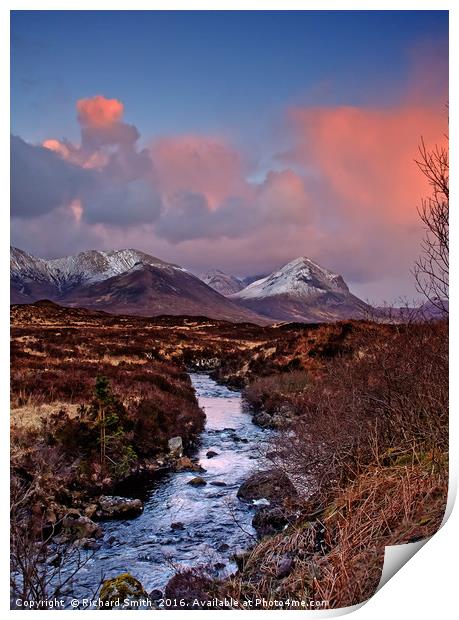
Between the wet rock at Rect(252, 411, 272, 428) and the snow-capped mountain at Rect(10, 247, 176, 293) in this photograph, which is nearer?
the snow-capped mountain at Rect(10, 247, 176, 293)

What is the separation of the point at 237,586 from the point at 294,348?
24.0 feet

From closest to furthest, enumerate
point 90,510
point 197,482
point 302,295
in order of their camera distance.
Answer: point 90,510, point 302,295, point 197,482

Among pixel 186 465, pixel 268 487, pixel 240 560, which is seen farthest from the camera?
pixel 186 465

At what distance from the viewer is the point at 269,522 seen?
14.8 feet

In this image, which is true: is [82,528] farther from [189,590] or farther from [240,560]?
[240,560]

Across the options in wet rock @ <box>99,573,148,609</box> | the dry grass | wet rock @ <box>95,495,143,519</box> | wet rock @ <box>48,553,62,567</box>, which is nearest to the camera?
the dry grass

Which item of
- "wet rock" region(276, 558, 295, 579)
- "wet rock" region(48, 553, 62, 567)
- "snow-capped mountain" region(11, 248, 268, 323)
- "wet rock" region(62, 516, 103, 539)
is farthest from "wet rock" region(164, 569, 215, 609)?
"snow-capped mountain" region(11, 248, 268, 323)

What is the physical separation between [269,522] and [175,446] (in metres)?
1.94

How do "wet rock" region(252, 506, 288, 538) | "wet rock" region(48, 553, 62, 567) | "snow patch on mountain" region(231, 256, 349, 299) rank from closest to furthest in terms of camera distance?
"wet rock" region(48, 553, 62, 567) < "wet rock" region(252, 506, 288, 538) < "snow patch on mountain" region(231, 256, 349, 299)

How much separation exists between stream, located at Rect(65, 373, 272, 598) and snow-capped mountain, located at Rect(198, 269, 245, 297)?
228cm

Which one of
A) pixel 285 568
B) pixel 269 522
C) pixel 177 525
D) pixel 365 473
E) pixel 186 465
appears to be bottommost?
pixel 177 525

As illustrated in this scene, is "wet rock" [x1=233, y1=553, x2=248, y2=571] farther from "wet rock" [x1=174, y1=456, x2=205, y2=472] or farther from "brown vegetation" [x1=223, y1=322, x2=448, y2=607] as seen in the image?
"wet rock" [x1=174, y1=456, x2=205, y2=472]

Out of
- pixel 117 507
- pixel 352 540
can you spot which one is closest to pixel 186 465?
pixel 117 507

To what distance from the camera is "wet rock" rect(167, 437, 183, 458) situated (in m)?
5.86
